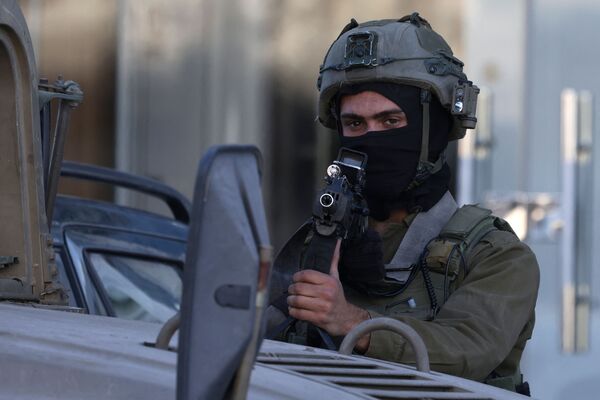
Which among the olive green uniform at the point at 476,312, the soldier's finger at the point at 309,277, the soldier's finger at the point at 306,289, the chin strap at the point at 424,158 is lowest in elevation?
the olive green uniform at the point at 476,312

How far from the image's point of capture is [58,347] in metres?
1.74

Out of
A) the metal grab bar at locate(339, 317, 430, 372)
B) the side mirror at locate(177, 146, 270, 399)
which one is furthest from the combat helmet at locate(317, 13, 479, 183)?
the side mirror at locate(177, 146, 270, 399)

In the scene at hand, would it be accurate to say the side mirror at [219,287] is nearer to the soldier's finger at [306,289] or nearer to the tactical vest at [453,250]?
the soldier's finger at [306,289]

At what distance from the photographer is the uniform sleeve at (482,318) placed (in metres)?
2.58

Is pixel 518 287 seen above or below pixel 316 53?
below

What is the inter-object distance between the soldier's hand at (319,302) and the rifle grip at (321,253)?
190 mm

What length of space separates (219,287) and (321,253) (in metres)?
1.38

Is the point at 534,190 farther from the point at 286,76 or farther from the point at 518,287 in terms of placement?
the point at 518,287

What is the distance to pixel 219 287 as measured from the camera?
4.60 feet

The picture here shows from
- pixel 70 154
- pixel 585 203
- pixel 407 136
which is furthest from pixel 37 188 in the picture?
pixel 70 154

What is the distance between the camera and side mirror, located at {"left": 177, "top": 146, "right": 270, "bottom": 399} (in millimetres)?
1400

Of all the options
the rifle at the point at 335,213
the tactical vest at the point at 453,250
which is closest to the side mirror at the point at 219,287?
the rifle at the point at 335,213

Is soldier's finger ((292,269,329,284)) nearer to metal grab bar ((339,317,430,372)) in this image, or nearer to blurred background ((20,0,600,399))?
metal grab bar ((339,317,430,372))

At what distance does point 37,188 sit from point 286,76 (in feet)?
18.4
